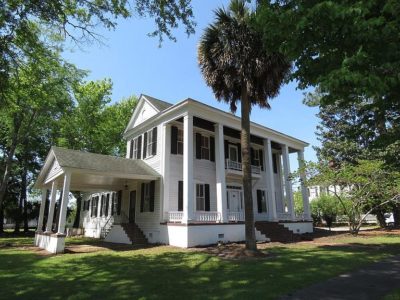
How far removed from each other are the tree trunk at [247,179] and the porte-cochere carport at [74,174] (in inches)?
263

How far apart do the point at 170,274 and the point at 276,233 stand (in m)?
11.6

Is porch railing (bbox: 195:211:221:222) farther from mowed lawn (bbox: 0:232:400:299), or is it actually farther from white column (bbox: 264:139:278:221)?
white column (bbox: 264:139:278:221)

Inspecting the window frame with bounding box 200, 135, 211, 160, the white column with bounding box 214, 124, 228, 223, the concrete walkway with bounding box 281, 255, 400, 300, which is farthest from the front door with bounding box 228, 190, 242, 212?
the concrete walkway with bounding box 281, 255, 400, 300

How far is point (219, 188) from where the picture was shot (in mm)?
18266

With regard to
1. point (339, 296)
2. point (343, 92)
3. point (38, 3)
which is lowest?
point (339, 296)

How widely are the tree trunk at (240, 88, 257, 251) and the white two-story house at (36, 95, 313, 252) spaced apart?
3511 mm

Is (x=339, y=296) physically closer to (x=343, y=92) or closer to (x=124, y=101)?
(x=343, y=92)

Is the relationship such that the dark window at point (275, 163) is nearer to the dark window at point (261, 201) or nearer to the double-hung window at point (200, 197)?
the dark window at point (261, 201)

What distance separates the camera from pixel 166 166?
1883cm

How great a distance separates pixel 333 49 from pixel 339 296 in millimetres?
5048

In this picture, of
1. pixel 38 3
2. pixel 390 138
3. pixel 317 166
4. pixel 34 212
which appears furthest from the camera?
pixel 34 212

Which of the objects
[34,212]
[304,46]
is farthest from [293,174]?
[34,212]

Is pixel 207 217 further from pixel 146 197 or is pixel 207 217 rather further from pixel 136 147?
pixel 136 147

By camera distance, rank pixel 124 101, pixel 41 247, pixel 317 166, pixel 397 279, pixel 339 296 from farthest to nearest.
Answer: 1. pixel 124 101
2. pixel 317 166
3. pixel 41 247
4. pixel 397 279
5. pixel 339 296
